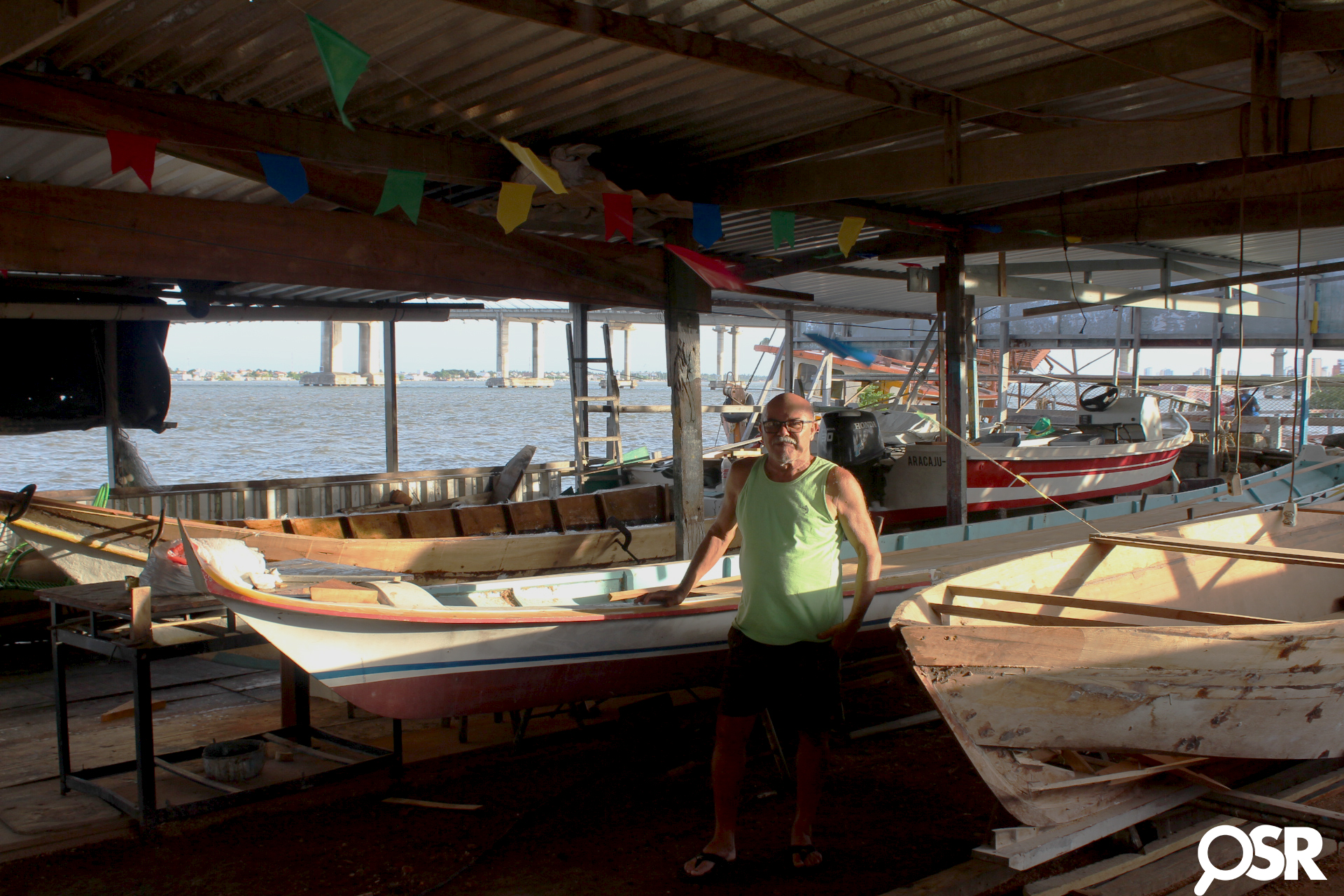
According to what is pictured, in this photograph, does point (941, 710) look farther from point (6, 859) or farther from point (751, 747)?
point (6, 859)

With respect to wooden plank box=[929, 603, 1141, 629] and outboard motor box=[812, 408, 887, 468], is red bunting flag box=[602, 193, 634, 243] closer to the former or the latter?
wooden plank box=[929, 603, 1141, 629]

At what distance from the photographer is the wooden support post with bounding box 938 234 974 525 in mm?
8438

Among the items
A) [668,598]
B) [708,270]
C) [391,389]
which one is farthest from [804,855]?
[391,389]

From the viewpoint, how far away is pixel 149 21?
3.97 metres

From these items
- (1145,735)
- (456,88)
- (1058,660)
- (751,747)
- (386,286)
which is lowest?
(751,747)

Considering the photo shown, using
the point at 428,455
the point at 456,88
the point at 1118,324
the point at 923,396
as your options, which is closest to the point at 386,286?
the point at 456,88

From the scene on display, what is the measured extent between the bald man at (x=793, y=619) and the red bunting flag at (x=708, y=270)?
8.50ft

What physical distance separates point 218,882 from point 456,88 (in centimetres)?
372

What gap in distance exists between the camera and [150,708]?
412 centimetres

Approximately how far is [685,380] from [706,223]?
43.5 inches

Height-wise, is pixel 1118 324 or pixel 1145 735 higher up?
pixel 1118 324

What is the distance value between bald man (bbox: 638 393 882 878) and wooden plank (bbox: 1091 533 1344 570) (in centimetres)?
168

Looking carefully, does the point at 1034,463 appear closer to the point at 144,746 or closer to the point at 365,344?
the point at 144,746

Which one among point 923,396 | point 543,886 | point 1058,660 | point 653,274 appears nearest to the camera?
point 1058,660
